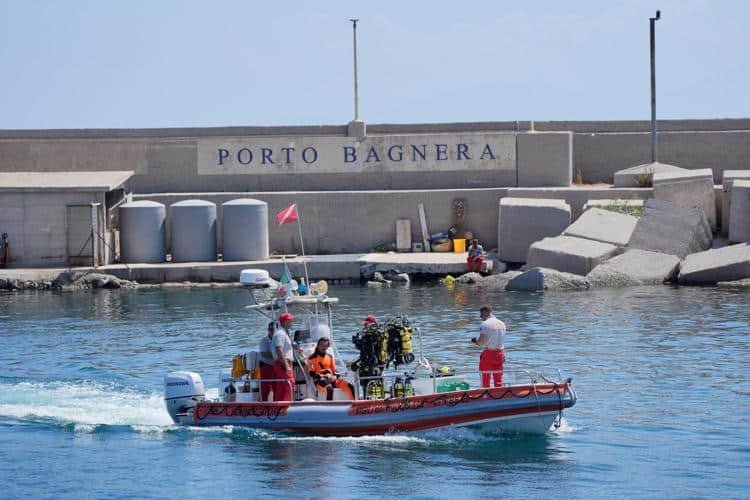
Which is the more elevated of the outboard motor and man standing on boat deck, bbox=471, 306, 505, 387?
man standing on boat deck, bbox=471, 306, 505, 387

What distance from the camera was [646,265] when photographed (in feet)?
124

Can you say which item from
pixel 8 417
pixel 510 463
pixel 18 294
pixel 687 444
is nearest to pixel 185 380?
pixel 8 417

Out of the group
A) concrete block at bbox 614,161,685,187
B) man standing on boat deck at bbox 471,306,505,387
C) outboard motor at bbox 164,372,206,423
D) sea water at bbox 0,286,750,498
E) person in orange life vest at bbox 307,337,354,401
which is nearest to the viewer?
sea water at bbox 0,286,750,498

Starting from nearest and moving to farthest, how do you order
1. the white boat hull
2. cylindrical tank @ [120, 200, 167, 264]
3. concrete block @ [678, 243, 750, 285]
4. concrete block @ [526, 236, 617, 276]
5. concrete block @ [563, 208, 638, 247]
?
the white boat hull < concrete block @ [678, 243, 750, 285] < concrete block @ [526, 236, 617, 276] < concrete block @ [563, 208, 638, 247] < cylindrical tank @ [120, 200, 167, 264]

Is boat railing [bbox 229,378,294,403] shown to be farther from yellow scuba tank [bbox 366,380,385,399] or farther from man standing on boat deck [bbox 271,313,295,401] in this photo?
yellow scuba tank [bbox 366,380,385,399]

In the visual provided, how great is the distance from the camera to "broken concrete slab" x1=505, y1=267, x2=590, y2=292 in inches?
1455

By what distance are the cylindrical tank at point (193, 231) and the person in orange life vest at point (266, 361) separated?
20973 mm

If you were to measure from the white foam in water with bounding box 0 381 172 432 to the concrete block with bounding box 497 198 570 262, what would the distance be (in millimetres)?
17861

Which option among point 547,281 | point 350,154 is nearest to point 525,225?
point 547,281

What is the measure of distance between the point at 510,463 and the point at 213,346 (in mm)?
11319

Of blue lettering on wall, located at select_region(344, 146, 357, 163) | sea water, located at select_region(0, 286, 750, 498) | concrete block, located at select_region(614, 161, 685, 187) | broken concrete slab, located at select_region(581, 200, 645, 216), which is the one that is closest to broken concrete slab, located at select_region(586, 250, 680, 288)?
sea water, located at select_region(0, 286, 750, 498)

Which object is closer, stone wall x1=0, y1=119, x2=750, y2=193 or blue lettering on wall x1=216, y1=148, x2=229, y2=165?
stone wall x1=0, y1=119, x2=750, y2=193

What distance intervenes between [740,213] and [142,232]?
57.6ft

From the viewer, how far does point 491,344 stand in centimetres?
2009
